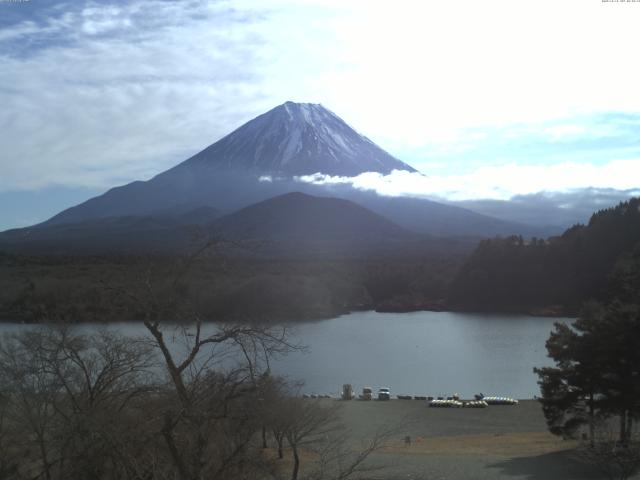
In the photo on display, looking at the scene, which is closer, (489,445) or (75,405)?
(75,405)

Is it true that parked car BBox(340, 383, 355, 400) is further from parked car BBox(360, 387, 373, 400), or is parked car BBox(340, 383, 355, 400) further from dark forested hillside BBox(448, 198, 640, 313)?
dark forested hillside BBox(448, 198, 640, 313)

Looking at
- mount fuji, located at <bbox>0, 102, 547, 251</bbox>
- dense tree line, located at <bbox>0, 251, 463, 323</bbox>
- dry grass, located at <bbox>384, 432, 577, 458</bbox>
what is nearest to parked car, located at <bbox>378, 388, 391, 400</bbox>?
dense tree line, located at <bbox>0, 251, 463, 323</bbox>

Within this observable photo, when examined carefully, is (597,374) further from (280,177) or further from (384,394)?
(280,177)

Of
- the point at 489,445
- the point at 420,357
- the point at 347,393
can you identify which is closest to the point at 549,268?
the point at 420,357

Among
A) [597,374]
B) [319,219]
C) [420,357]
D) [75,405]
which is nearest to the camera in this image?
[75,405]

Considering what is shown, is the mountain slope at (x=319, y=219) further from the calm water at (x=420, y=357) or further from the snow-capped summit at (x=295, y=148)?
the calm water at (x=420, y=357)

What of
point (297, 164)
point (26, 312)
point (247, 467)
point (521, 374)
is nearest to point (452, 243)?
point (297, 164)
